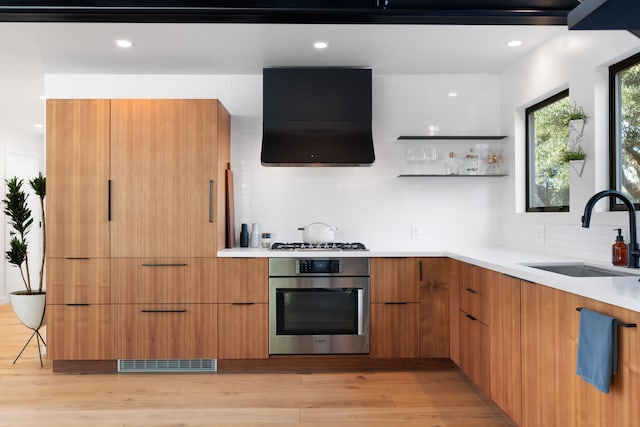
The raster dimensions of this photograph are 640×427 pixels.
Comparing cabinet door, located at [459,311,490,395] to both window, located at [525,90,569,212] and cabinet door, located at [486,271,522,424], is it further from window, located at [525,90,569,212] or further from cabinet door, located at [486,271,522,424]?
window, located at [525,90,569,212]

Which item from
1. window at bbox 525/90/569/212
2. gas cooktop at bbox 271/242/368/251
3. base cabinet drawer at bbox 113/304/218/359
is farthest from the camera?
gas cooktop at bbox 271/242/368/251

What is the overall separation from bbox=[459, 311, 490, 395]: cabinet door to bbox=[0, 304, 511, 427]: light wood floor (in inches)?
6.2

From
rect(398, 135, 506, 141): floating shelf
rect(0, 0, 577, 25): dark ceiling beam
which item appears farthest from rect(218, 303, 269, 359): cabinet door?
rect(0, 0, 577, 25): dark ceiling beam

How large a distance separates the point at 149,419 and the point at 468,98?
3393 millimetres

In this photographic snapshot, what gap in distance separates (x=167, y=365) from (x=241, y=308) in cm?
71

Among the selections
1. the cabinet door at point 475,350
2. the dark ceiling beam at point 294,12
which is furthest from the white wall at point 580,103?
the dark ceiling beam at point 294,12

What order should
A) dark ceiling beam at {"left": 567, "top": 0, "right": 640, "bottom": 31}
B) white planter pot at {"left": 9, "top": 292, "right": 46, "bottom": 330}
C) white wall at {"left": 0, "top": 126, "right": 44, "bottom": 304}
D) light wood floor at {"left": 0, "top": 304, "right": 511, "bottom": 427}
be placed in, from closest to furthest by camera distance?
dark ceiling beam at {"left": 567, "top": 0, "right": 640, "bottom": 31} < light wood floor at {"left": 0, "top": 304, "right": 511, "bottom": 427} < white planter pot at {"left": 9, "top": 292, "right": 46, "bottom": 330} < white wall at {"left": 0, "top": 126, "right": 44, "bottom": 304}

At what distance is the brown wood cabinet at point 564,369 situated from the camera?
1.52 metres

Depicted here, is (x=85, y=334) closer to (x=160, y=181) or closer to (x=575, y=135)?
(x=160, y=181)

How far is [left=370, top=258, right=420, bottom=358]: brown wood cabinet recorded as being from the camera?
3.46m

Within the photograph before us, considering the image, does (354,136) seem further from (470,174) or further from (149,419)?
(149,419)

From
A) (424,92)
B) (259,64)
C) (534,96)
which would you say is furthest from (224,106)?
(534,96)

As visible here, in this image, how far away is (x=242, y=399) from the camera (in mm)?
2977

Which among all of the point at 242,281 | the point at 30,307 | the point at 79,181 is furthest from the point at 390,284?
the point at 30,307
